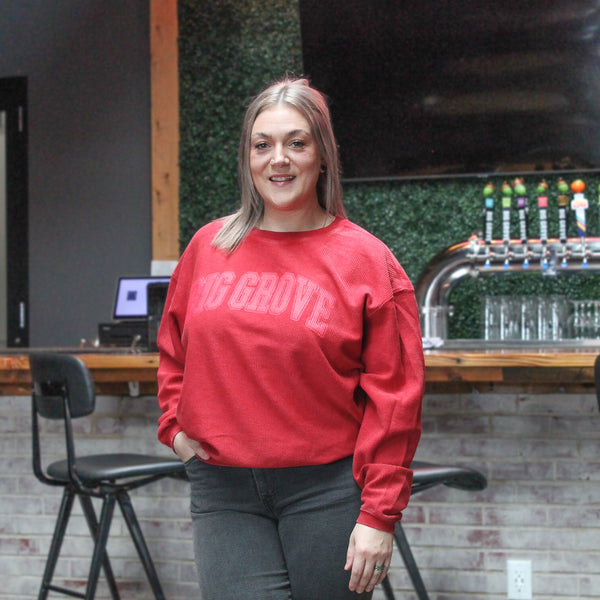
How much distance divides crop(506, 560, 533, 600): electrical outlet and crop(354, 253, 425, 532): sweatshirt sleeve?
5.12ft

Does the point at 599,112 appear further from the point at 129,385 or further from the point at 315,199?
the point at 315,199

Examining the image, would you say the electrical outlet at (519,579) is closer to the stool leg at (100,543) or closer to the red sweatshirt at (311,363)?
the stool leg at (100,543)

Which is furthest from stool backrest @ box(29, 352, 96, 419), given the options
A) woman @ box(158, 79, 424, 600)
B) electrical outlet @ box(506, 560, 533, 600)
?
electrical outlet @ box(506, 560, 533, 600)

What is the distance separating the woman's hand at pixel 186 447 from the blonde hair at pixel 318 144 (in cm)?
32

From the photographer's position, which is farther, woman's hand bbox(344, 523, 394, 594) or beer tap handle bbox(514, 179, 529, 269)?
beer tap handle bbox(514, 179, 529, 269)

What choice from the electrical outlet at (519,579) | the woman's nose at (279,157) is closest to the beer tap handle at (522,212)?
the electrical outlet at (519,579)

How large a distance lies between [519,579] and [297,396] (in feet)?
5.68

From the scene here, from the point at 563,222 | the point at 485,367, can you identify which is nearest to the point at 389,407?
the point at 485,367

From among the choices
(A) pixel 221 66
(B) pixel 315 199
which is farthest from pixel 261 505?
(A) pixel 221 66

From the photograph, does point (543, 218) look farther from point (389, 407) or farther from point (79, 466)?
point (389, 407)

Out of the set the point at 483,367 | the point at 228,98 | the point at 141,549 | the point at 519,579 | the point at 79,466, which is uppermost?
the point at 228,98

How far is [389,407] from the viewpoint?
4.39 feet

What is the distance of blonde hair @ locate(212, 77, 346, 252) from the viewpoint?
1427 mm

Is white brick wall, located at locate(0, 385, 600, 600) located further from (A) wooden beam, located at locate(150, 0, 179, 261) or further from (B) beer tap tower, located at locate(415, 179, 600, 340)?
(A) wooden beam, located at locate(150, 0, 179, 261)
